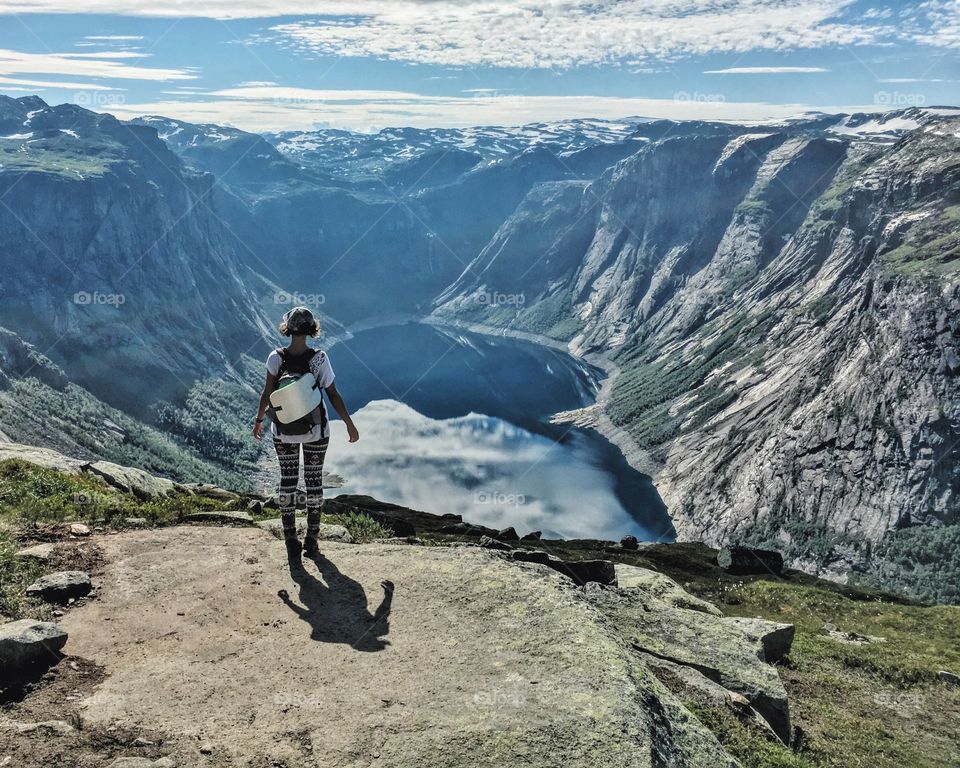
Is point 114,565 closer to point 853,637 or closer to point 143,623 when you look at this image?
point 143,623

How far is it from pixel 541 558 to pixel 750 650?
635 centimetres

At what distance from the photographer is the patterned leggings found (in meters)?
17.0

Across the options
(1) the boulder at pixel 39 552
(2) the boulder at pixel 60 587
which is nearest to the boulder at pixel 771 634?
(2) the boulder at pixel 60 587

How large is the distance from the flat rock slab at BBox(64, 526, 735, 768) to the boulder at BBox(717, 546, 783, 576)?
60.1 meters

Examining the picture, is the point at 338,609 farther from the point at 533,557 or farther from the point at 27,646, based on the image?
the point at 533,557

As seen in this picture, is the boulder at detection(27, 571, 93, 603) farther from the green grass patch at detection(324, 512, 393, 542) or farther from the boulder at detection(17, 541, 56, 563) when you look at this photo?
the green grass patch at detection(324, 512, 393, 542)

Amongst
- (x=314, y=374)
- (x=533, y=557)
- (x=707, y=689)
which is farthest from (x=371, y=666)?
(x=533, y=557)

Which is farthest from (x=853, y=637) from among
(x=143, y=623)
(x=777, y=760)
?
(x=143, y=623)

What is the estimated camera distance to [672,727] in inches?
444

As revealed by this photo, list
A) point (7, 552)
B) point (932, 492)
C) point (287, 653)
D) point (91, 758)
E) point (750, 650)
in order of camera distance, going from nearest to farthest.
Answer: point (91, 758) < point (287, 653) < point (7, 552) < point (750, 650) < point (932, 492)

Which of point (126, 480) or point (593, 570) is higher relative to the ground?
point (126, 480)

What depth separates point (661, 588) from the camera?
24094 millimetres

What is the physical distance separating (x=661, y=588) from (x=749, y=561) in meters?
52.8

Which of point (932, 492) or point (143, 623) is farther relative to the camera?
point (932, 492)
